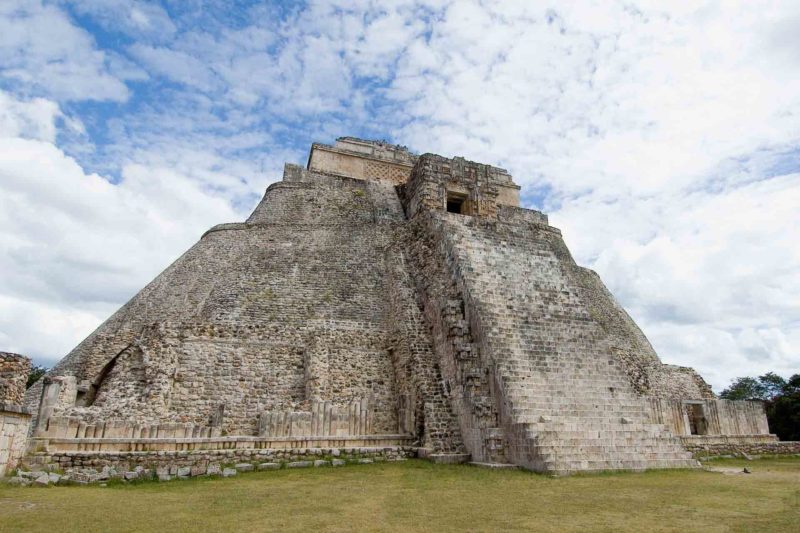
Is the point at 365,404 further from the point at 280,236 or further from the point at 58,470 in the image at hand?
the point at 280,236

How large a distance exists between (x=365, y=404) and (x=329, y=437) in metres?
1.31

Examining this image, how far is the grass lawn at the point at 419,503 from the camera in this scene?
5.03 meters

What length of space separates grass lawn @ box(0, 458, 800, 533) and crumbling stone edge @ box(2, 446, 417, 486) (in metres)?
0.27

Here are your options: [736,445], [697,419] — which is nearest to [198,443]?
[697,419]

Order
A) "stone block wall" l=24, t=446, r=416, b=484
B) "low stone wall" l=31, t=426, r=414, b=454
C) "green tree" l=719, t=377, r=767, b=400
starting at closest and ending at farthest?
"stone block wall" l=24, t=446, r=416, b=484 → "low stone wall" l=31, t=426, r=414, b=454 → "green tree" l=719, t=377, r=767, b=400

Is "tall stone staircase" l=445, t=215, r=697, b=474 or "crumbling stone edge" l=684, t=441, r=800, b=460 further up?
"tall stone staircase" l=445, t=215, r=697, b=474

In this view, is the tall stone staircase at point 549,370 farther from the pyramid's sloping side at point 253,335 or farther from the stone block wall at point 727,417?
the stone block wall at point 727,417

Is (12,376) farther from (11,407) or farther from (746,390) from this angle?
(746,390)

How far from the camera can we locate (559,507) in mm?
5816

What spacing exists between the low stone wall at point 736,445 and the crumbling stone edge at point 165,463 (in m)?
8.06

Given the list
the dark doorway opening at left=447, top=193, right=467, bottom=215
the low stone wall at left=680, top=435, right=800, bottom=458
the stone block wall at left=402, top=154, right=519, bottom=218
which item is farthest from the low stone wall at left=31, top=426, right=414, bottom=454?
the dark doorway opening at left=447, top=193, right=467, bottom=215

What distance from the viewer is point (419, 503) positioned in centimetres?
615

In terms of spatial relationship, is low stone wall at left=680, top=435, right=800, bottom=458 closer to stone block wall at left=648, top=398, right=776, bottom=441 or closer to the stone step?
stone block wall at left=648, top=398, right=776, bottom=441

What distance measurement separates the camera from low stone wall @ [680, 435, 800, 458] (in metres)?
12.7
